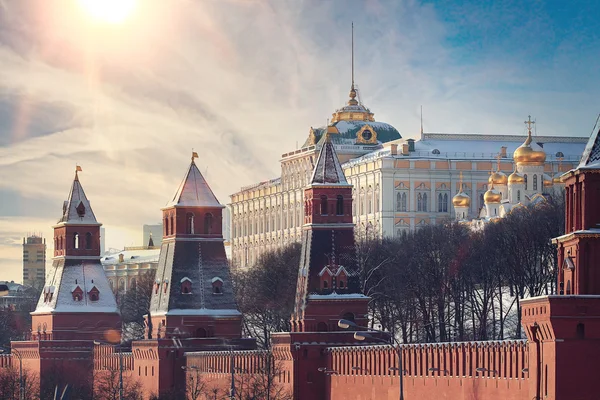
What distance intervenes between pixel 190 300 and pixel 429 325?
1283 cm

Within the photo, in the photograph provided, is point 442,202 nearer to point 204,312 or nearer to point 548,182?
point 548,182

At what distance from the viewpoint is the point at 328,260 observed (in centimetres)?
10700

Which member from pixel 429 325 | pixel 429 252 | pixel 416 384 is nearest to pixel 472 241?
pixel 429 252

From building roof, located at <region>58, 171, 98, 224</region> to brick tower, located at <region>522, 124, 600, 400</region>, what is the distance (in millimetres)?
69781

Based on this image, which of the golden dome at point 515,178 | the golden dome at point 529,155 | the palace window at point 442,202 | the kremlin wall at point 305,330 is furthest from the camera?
the palace window at point 442,202

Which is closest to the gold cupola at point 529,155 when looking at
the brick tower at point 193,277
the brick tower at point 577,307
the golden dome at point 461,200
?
the golden dome at point 461,200

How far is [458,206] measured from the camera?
606 feet

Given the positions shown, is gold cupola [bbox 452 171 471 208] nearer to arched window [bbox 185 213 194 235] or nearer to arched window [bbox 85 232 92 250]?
arched window [bbox 85 232 92 250]

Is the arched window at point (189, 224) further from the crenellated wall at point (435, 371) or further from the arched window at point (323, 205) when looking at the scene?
the crenellated wall at point (435, 371)

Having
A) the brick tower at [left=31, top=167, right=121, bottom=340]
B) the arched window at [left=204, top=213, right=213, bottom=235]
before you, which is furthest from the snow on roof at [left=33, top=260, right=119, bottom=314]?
the arched window at [left=204, top=213, right=213, bottom=235]

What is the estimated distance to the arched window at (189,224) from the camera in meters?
125

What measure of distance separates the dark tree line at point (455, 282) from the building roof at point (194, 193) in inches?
406

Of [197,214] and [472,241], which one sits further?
[472,241]

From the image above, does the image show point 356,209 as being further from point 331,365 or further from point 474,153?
point 331,365
